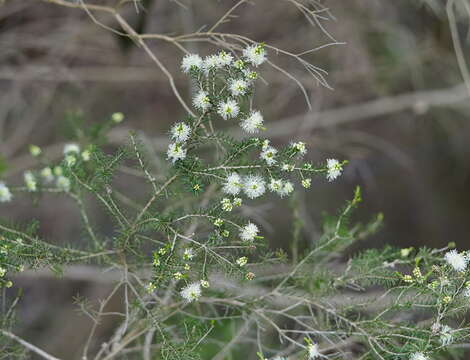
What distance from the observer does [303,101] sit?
286 centimetres

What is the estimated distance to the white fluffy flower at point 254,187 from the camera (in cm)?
95

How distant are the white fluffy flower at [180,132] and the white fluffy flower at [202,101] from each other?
4cm

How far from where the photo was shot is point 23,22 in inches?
90.8

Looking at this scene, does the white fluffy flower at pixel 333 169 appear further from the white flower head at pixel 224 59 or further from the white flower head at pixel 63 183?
the white flower head at pixel 63 183

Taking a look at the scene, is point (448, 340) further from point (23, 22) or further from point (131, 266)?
point (23, 22)

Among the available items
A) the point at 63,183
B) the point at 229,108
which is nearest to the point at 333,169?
the point at 229,108

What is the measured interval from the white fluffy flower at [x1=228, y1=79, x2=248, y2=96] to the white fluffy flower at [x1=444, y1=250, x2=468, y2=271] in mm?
505

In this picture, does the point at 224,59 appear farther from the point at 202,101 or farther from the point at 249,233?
the point at 249,233

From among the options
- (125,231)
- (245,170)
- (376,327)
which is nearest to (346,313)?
(376,327)

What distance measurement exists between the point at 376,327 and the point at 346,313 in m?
0.10

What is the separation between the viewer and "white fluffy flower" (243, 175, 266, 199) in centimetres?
95

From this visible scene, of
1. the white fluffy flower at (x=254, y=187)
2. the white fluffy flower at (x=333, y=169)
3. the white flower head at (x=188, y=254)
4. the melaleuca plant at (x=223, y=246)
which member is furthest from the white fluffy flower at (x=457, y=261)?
the white flower head at (x=188, y=254)

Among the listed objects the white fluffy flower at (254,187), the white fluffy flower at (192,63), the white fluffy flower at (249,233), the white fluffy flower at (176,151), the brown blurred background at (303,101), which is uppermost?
the white fluffy flower at (192,63)

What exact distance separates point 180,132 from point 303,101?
200 centimetres
